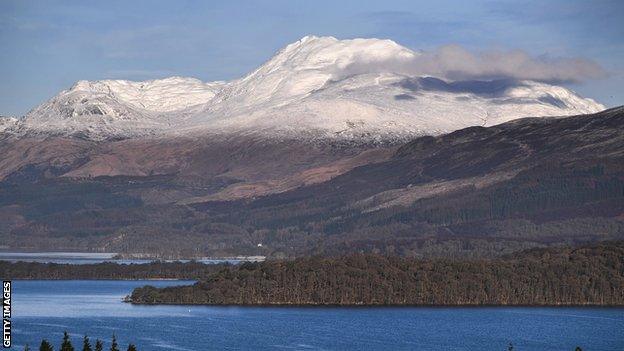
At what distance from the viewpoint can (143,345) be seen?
15162 cm

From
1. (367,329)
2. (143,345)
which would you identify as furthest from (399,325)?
(143,345)

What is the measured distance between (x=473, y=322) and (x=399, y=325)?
976 cm

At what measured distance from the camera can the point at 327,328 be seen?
568 feet

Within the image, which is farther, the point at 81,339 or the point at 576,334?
the point at 576,334

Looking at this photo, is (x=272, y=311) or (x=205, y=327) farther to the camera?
(x=272, y=311)

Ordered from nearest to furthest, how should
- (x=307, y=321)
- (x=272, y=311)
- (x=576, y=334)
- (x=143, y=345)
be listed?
(x=143, y=345) → (x=576, y=334) → (x=307, y=321) → (x=272, y=311)

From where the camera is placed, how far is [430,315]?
194 metres

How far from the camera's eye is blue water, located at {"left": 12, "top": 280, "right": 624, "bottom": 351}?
15675 centimetres

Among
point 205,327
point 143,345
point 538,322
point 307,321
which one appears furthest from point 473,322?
point 143,345

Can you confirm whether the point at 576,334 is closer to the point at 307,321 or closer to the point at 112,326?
the point at 307,321

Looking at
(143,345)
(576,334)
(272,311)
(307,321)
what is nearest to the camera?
(143,345)

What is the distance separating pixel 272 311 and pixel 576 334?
143 ft

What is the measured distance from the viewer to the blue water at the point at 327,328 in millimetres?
156750

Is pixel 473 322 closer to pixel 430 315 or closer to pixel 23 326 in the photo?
pixel 430 315
